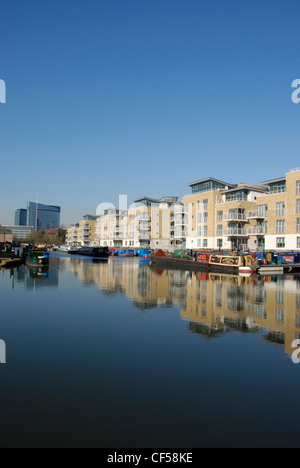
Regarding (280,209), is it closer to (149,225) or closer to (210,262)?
(210,262)

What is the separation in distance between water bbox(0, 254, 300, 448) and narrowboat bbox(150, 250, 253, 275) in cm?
2336

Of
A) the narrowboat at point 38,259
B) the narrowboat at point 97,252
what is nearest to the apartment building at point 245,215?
the narrowboat at point 97,252

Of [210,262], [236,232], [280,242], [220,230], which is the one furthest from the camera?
[220,230]

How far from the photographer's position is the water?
20.2ft

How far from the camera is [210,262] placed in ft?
149

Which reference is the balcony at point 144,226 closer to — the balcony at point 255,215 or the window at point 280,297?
the balcony at point 255,215

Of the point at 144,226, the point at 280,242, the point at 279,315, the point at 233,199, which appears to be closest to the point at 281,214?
the point at 280,242

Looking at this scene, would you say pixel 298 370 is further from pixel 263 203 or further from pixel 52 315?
pixel 263 203

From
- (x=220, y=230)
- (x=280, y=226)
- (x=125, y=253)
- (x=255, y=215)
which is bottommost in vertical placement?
(x=125, y=253)

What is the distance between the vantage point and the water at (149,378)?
20.2 ft

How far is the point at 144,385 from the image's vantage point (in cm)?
816

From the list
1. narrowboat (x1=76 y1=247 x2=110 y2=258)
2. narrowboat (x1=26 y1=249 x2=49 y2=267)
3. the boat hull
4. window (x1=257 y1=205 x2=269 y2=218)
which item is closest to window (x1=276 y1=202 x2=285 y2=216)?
window (x1=257 y1=205 x2=269 y2=218)

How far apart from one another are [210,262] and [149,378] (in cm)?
3775

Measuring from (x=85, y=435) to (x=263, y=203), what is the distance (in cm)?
5309
